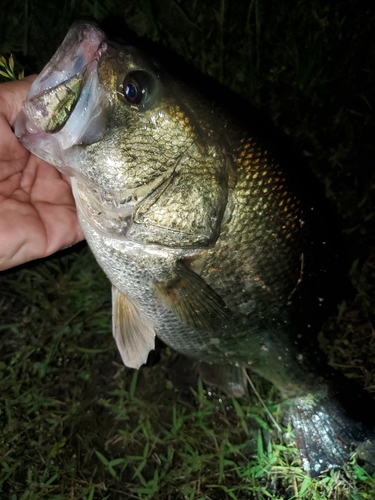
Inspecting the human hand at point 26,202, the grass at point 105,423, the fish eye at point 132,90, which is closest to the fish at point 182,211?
the fish eye at point 132,90

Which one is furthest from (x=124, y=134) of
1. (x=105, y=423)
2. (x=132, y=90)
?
(x=105, y=423)

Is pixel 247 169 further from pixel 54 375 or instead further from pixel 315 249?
pixel 54 375

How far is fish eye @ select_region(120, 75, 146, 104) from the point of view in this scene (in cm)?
156

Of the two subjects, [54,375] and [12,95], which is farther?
[54,375]

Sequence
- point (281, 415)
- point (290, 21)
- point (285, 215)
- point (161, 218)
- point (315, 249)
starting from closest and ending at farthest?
1. point (161, 218)
2. point (285, 215)
3. point (315, 249)
4. point (281, 415)
5. point (290, 21)

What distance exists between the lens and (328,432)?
2422 mm

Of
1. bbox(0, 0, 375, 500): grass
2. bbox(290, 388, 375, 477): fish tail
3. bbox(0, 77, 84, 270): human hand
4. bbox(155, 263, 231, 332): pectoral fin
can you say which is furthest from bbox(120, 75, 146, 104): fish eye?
bbox(290, 388, 375, 477): fish tail

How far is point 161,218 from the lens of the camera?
5.64ft

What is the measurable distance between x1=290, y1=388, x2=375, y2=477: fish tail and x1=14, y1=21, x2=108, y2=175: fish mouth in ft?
5.90

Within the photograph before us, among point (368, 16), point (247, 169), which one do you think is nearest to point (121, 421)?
point (247, 169)

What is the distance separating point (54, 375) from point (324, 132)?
2.33 meters

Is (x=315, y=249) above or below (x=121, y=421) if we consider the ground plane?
above

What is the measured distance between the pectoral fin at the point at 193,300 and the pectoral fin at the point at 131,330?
0.30m

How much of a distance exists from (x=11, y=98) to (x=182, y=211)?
1.05 m
